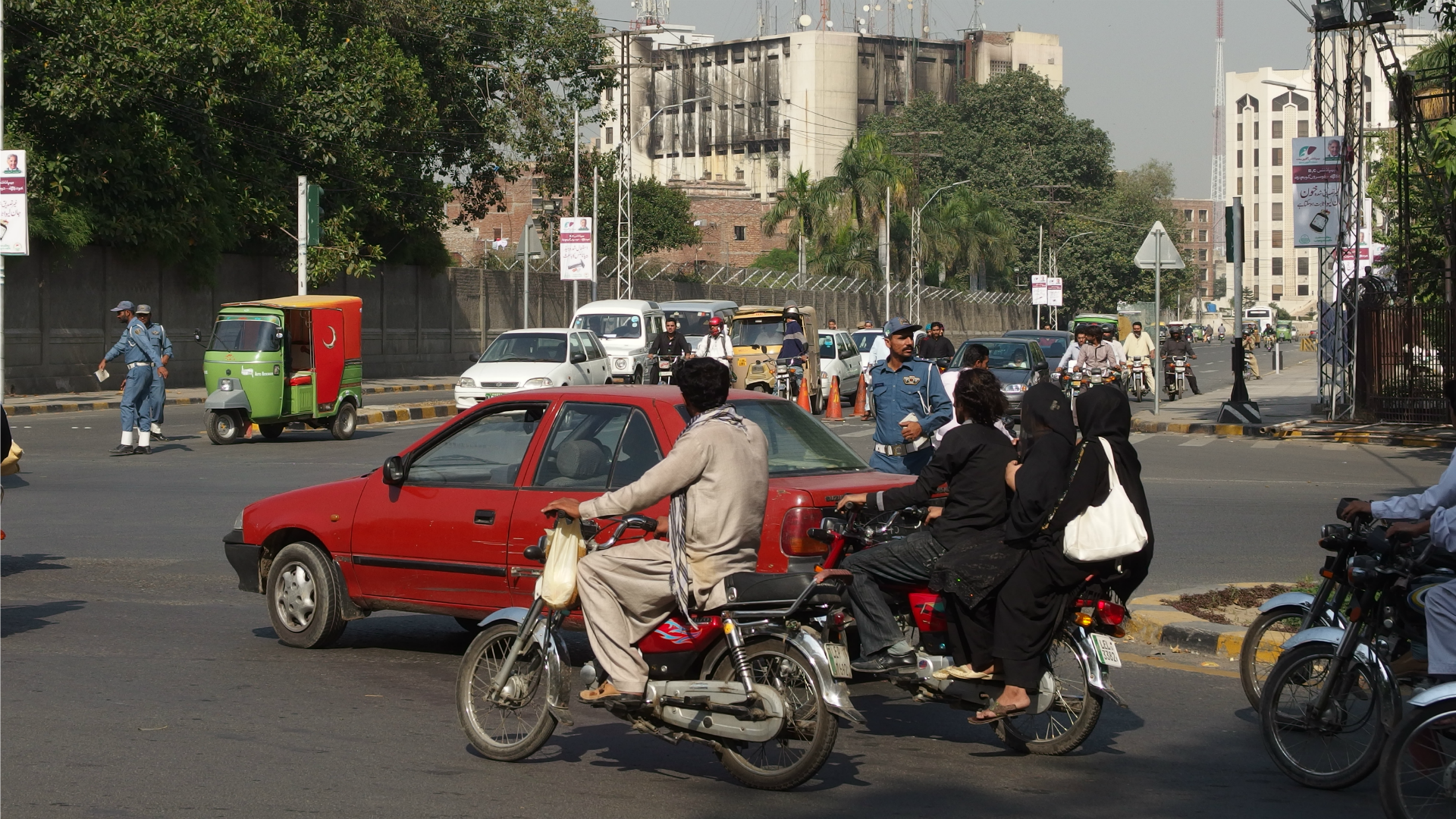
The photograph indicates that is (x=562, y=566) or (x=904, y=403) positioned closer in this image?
(x=562, y=566)

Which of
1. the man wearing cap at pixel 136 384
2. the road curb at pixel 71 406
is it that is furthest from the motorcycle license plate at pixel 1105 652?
the road curb at pixel 71 406

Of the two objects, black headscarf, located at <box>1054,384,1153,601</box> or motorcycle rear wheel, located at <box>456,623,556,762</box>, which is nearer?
motorcycle rear wheel, located at <box>456,623,556,762</box>

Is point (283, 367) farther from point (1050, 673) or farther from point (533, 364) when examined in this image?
point (1050, 673)

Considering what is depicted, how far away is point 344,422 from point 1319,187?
16.6 m

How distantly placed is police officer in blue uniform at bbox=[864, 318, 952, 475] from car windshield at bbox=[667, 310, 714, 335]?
82.1ft

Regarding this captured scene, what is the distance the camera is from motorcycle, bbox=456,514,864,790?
18.2 ft

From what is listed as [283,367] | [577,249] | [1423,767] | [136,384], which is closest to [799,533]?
[1423,767]

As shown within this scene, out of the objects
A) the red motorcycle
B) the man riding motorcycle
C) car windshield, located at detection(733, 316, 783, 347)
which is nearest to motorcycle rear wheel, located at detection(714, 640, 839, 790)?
the man riding motorcycle

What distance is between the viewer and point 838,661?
5.74m

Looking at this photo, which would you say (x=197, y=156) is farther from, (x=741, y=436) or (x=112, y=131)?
(x=741, y=436)

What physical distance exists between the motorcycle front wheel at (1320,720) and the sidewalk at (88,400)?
76.9 feet

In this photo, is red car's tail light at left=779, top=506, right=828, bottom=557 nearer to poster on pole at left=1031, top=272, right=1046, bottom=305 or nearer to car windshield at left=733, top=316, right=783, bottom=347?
car windshield at left=733, top=316, right=783, bottom=347

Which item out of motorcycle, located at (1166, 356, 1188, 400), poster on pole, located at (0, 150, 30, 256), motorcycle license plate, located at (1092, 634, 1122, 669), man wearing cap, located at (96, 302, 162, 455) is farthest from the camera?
motorcycle, located at (1166, 356, 1188, 400)

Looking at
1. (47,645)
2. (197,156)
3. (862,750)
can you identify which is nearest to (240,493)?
(47,645)
